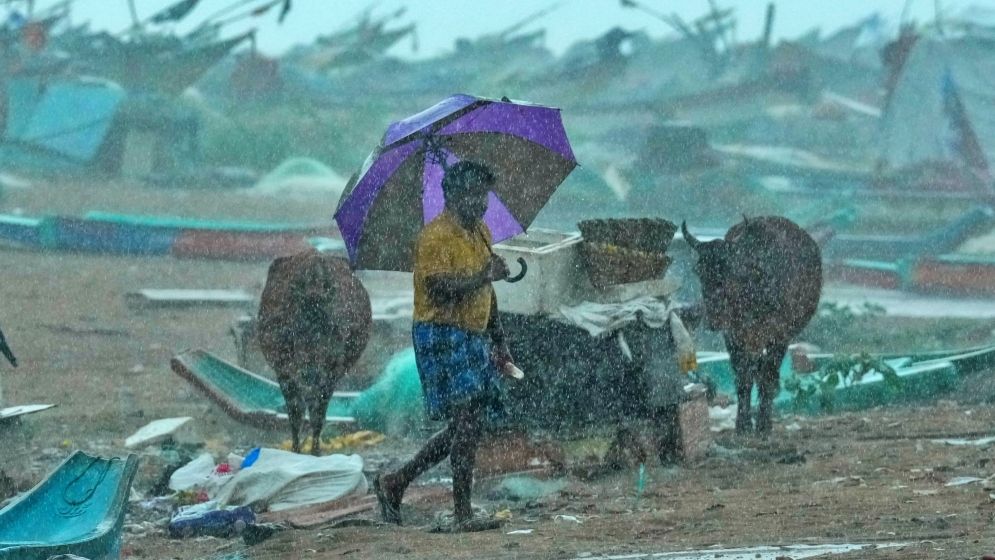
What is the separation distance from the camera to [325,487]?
6566 millimetres

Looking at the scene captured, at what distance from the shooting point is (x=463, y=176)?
5559 millimetres

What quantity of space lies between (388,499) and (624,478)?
1653 millimetres

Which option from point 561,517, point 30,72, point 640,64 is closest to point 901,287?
point 561,517

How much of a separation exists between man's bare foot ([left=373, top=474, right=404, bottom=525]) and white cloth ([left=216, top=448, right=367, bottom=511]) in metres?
0.45

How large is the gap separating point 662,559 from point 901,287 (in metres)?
12.7

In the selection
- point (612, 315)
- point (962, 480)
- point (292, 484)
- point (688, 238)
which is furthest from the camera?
point (688, 238)

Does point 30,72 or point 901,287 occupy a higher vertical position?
point 30,72

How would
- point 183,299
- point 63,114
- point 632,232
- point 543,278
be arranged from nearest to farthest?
point 543,278 < point 632,232 < point 183,299 < point 63,114

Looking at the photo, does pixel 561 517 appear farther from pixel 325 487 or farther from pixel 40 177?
pixel 40 177

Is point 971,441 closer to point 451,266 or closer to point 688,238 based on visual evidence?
point 688,238

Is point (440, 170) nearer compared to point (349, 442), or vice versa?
point (440, 170)

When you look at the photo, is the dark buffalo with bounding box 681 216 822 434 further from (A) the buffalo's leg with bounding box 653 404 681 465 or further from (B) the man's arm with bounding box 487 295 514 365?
(B) the man's arm with bounding box 487 295 514 365

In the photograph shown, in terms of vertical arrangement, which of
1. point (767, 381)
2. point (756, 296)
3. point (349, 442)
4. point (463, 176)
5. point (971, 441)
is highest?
point (463, 176)

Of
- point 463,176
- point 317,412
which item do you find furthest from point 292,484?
point 463,176
